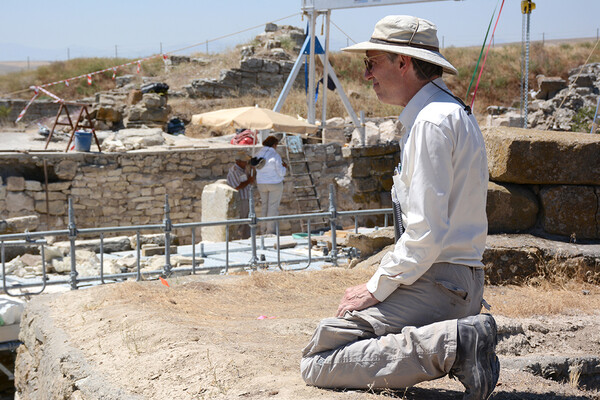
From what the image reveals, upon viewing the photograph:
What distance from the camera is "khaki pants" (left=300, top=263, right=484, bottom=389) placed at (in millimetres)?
2615

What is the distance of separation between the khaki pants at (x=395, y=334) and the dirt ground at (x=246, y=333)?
8cm

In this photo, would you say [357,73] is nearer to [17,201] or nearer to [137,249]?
[17,201]

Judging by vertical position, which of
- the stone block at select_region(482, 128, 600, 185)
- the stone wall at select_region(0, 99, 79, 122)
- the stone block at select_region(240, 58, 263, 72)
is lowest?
the stone block at select_region(482, 128, 600, 185)

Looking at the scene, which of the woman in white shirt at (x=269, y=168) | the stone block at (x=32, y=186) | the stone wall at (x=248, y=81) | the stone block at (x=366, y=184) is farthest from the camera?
the stone wall at (x=248, y=81)

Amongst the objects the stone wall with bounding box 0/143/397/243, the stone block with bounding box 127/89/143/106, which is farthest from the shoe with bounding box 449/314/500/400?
the stone block with bounding box 127/89/143/106

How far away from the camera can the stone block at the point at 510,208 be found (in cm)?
580

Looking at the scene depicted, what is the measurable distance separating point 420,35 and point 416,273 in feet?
3.31

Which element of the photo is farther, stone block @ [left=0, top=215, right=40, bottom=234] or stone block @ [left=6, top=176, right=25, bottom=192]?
stone block @ [left=6, top=176, right=25, bottom=192]

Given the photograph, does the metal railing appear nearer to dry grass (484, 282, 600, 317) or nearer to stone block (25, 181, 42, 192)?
dry grass (484, 282, 600, 317)

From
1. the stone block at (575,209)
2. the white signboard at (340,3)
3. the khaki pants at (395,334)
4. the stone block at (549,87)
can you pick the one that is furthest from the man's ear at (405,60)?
the stone block at (549,87)

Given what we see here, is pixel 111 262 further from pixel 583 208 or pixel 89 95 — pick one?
pixel 89 95

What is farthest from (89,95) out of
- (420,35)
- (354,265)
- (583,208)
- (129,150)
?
(420,35)

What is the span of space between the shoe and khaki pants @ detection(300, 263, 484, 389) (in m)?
0.09

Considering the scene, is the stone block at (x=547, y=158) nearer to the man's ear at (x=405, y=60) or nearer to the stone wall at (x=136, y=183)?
the man's ear at (x=405, y=60)
